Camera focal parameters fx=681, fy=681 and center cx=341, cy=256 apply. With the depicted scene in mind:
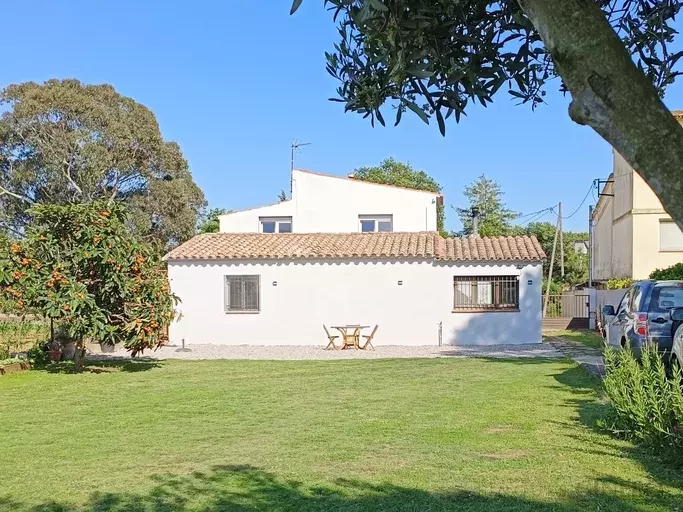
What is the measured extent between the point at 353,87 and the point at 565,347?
19.4 metres

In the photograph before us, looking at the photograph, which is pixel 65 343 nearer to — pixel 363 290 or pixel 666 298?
pixel 363 290

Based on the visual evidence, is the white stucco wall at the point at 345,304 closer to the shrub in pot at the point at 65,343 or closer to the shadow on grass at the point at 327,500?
the shrub in pot at the point at 65,343

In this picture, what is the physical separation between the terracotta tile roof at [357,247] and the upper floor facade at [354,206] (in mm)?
2620

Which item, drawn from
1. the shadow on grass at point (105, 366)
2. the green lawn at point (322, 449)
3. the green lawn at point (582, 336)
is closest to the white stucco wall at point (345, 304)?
the green lawn at point (582, 336)

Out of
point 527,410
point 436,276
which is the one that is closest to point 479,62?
point 527,410

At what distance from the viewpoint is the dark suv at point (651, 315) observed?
436 inches

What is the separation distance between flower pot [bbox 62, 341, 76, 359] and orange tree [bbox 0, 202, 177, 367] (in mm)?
2514

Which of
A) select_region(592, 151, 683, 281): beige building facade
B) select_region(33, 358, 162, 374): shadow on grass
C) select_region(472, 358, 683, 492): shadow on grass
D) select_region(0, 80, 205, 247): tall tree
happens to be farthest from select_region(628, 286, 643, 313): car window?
select_region(0, 80, 205, 247): tall tree

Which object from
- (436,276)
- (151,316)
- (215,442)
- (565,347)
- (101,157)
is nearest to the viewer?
(215,442)

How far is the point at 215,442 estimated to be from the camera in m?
8.59

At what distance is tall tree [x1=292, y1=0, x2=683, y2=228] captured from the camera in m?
1.99

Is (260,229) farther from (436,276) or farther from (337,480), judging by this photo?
(337,480)

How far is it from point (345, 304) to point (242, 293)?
3848 mm

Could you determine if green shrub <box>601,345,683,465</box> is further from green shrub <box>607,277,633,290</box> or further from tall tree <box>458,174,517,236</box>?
tall tree <box>458,174,517,236</box>
